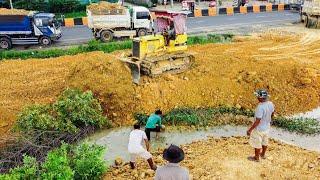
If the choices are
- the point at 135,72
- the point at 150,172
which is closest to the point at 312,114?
the point at 135,72

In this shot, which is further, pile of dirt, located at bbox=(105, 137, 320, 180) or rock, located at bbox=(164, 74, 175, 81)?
rock, located at bbox=(164, 74, 175, 81)

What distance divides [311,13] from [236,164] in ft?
66.6

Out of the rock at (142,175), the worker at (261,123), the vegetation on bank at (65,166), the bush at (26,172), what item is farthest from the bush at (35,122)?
the worker at (261,123)

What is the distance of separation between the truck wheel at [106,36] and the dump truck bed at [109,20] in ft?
1.01

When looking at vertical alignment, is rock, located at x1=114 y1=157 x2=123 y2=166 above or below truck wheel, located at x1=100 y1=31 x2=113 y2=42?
below

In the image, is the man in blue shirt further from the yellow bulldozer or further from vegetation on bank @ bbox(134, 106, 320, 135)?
the yellow bulldozer

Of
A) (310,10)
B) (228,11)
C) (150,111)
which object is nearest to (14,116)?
(150,111)

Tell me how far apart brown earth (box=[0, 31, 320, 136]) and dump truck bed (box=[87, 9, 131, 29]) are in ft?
21.5

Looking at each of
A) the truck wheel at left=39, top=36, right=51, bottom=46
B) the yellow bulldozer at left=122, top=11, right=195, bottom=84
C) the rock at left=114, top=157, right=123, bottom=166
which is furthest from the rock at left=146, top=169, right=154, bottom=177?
the truck wheel at left=39, top=36, right=51, bottom=46

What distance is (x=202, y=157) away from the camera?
11.8 m

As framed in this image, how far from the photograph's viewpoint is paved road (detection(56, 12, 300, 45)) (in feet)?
91.5

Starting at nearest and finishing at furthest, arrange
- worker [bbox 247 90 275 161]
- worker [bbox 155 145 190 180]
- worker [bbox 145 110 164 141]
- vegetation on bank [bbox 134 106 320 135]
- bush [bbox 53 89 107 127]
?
worker [bbox 155 145 190 180] < worker [bbox 247 90 275 161] < worker [bbox 145 110 164 141] < bush [bbox 53 89 107 127] < vegetation on bank [bbox 134 106 320 135]

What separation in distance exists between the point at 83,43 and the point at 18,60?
17.9ft

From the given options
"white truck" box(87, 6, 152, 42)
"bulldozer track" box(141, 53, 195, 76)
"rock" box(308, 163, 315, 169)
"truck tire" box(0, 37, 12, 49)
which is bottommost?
"rock" box(308, 163, 315, 169)
